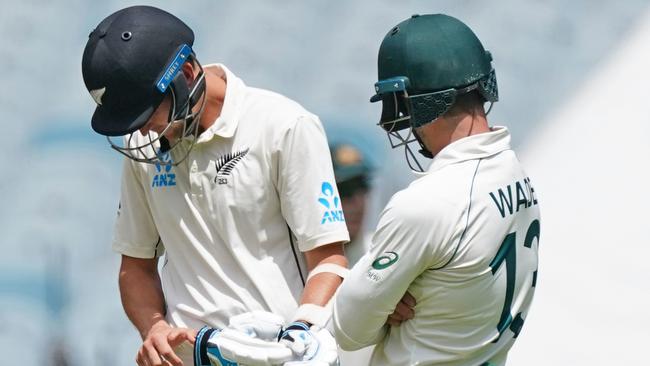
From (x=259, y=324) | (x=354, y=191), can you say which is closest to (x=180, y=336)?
(x=259, y=324)

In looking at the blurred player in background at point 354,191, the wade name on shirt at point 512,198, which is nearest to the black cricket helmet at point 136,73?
the wade name on shirt at point 512,198

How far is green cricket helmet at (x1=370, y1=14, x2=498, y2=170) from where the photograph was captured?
2365 mm

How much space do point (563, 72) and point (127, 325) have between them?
1.47 m

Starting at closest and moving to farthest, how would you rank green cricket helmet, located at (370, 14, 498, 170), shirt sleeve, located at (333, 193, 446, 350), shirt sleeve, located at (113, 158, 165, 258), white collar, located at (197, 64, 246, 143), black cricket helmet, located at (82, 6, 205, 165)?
shirt sleeve, located at (333, 193, 446, 350)
green cricket helmet, located at (370, 14, 498, 170)
black cricket helmet, located at (82, 6, 205, 165)
white collar, located at (197, 64, 246, 143)
shirt sleeve, located at (113, 158, 165, 258)

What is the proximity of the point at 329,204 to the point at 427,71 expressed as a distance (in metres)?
0.40

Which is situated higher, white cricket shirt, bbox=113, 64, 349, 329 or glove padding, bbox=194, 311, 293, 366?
white cricket shirt, bbox=113, 64, 349, 329

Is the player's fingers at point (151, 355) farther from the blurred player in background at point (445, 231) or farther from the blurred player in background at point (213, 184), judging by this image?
the blurred player in background at point (445, 231)

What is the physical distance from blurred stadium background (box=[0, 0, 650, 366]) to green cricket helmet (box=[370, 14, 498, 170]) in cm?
136

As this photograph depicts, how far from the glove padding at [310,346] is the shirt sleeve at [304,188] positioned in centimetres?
23

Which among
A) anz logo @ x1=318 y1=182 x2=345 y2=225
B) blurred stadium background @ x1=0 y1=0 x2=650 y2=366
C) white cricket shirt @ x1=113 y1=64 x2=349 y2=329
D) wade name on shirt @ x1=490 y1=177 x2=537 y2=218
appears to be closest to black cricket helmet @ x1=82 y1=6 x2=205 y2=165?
white cricket shirt @ x1=113 y1=64 x2=349 y2=329

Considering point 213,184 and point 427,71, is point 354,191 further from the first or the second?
point 427,71

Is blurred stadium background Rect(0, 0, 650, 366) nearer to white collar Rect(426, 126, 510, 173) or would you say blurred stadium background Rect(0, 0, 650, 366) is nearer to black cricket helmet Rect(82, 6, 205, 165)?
black cricket helmet Rect(82, 6, 205, 165)

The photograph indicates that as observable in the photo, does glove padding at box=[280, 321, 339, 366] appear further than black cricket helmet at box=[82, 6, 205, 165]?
No

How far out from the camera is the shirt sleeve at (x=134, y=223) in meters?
2.79
